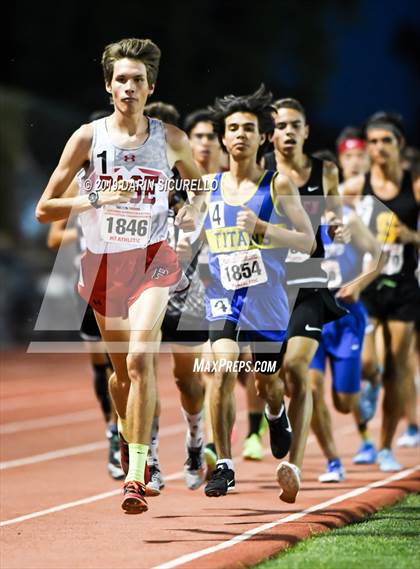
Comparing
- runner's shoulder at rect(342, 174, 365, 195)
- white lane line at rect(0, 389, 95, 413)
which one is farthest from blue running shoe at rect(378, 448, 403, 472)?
white lane line at rect(0, 389, 95, 413)

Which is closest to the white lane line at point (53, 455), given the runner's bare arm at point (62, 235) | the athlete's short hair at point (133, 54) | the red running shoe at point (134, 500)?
the runner's bare arm at point (62, 235)

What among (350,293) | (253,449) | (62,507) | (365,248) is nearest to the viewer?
(62,507)

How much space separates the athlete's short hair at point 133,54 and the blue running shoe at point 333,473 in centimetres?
330

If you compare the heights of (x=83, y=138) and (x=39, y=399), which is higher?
(x=83, y=138)

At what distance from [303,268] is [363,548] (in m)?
2.61

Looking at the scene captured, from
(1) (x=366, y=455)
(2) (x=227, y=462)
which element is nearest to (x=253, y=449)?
(1) (x=366, y=455)

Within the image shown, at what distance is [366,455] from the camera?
397 inches

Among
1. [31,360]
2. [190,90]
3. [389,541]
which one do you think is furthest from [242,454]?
[190,90]

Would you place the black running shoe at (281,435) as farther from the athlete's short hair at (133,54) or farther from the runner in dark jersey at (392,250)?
the athlete's short hair at (133,54)

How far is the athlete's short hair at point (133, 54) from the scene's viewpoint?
681 centimetres

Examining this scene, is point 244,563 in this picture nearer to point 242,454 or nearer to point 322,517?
point 322,517

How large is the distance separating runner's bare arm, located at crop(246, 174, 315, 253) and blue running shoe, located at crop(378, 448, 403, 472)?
2457 millimetres

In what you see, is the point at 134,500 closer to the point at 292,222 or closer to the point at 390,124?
the point at 292,222

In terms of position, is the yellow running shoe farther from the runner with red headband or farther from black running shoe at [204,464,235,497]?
the runner with red headband
